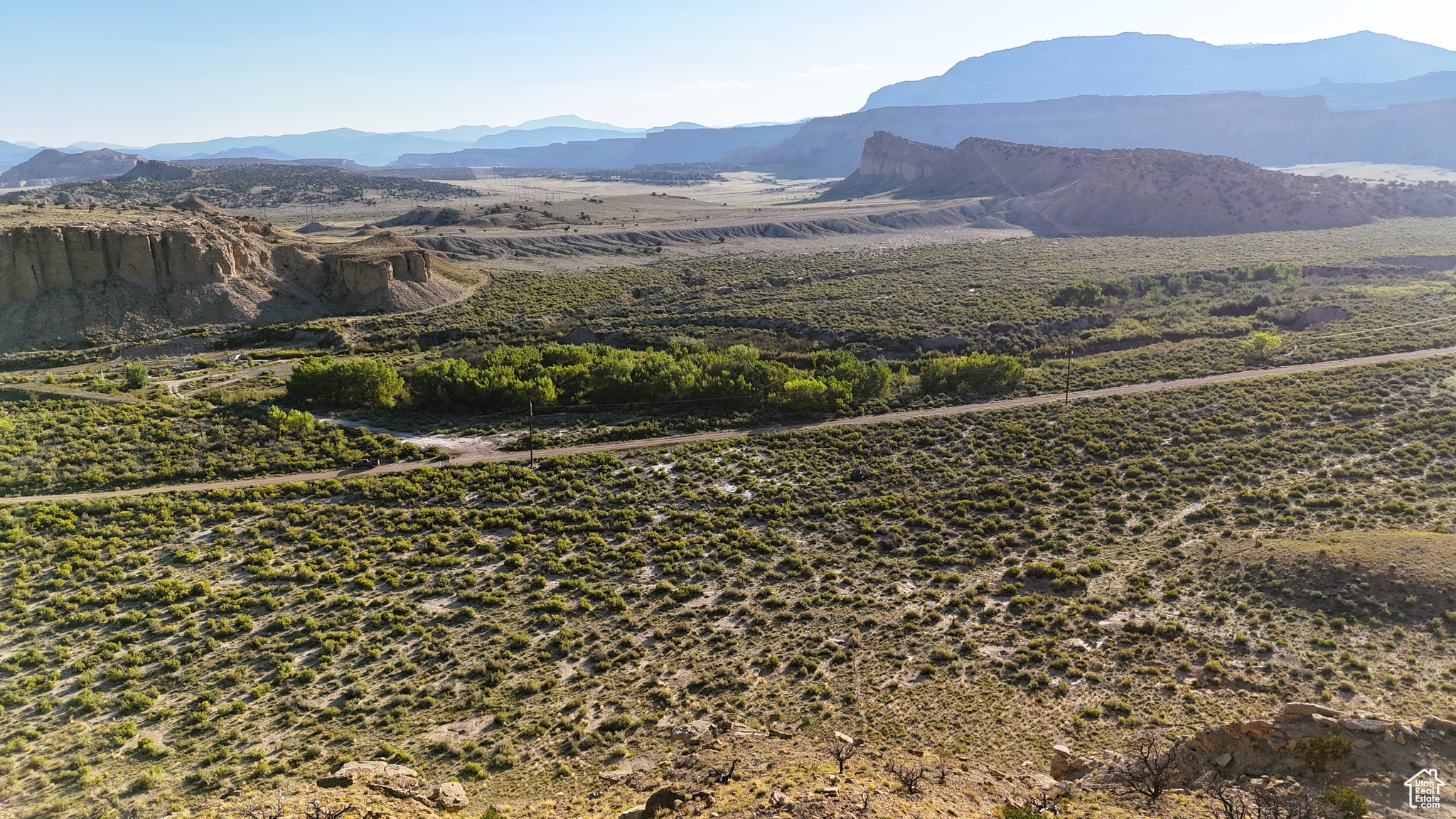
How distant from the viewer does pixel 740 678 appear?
1988cm

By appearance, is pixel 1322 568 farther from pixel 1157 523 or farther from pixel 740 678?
pixel 740 678

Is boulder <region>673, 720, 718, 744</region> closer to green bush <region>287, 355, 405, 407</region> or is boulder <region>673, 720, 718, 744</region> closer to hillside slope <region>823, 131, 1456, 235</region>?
green bush <region>287, 355, 405, 407</region>

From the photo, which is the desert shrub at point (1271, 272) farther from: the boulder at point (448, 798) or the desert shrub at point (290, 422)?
the boulder at point (448, 798)

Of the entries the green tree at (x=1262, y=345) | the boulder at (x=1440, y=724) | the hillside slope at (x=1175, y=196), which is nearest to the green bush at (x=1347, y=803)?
the boulder at (x=1440, y=724)

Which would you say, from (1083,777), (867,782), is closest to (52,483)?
(867,782)

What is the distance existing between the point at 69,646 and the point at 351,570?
22.8 ft

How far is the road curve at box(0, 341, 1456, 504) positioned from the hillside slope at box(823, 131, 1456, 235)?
80282mm

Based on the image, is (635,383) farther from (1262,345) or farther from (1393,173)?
(1393,173)

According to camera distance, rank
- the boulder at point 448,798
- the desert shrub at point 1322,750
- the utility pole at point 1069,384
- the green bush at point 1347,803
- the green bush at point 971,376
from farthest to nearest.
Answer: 1. the green bush at point 971,376
2. the utility pole at point 1069,384
3. the boulder at point 448,798
4. the desert shrub at point 1322,750
5. the green bush at point 1347,803

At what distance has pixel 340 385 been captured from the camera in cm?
4281

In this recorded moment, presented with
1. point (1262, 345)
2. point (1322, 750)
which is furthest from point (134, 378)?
point (1262, 345)

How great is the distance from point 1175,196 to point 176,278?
135812 millimetres

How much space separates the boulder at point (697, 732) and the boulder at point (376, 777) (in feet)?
17.7

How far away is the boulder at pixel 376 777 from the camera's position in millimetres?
15133
